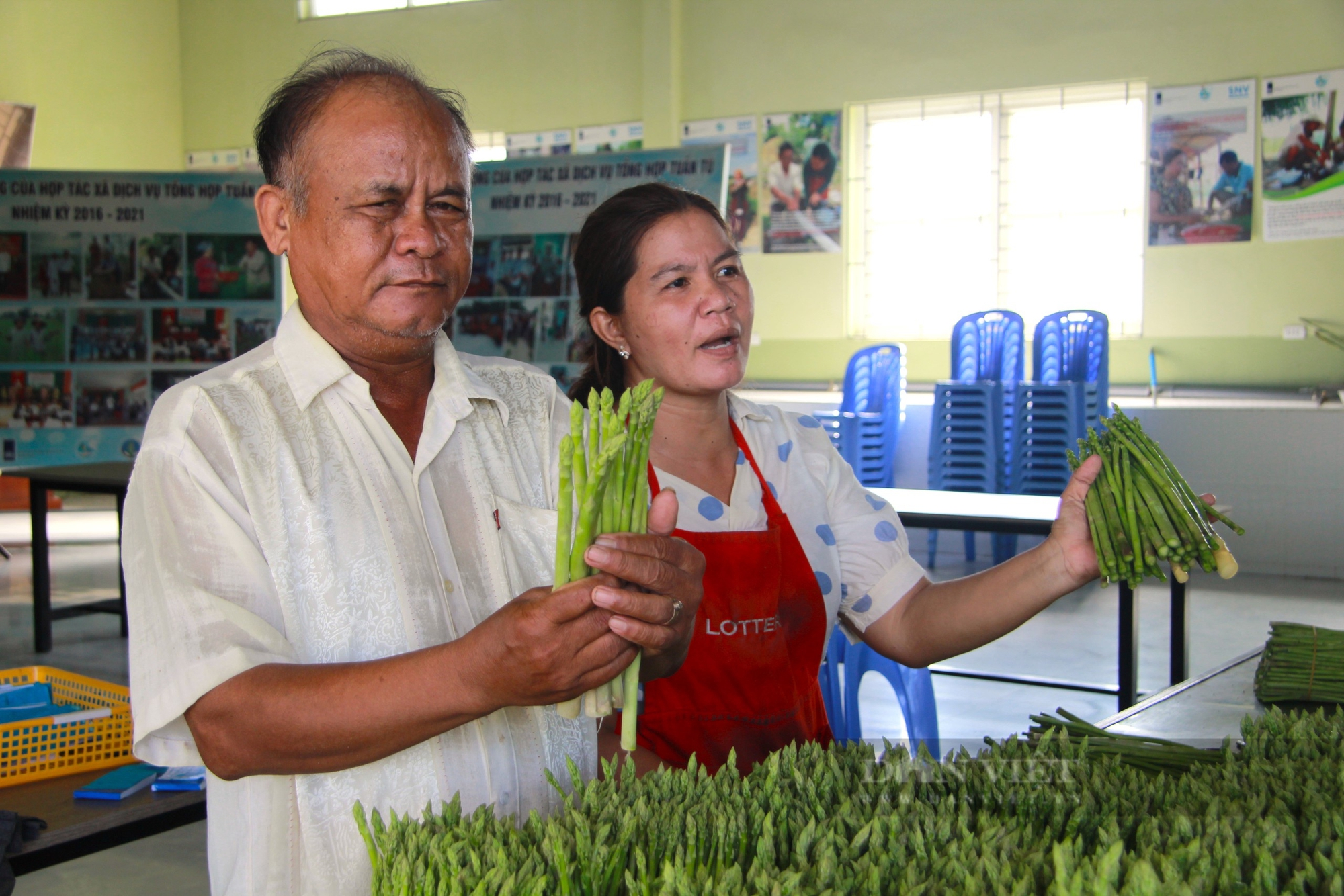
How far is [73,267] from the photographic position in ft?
21.3

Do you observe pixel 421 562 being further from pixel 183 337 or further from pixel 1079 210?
pixel 1079 210

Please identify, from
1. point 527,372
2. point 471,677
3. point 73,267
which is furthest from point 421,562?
point 73,267

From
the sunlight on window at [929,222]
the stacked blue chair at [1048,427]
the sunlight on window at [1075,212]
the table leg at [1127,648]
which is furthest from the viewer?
the sunlight on window at [929,222]

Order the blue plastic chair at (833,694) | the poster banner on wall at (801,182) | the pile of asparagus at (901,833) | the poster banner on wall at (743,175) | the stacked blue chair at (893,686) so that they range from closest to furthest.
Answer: the pile of asparagus at (901,833), the blue plastic chair at (833,694), the stacked blue chair at (893,686), the poster banner on wall at (801,182), the poster banner on wall at (743,175)

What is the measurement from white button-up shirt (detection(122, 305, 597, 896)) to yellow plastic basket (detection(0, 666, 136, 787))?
837 mm

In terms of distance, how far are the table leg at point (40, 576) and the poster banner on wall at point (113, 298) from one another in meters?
0.95

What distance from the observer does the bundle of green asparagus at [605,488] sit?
4.12 feet

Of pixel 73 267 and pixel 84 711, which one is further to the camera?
pixel 73 267

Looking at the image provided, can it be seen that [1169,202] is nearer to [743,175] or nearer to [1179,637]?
[743,175]

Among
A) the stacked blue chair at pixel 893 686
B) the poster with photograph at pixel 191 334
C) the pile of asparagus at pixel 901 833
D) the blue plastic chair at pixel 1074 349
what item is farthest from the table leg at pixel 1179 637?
the poster with photograph at pixel 191 334

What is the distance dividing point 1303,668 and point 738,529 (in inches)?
43.1

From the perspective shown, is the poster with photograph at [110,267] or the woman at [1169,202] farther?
the woman at [1169,202]

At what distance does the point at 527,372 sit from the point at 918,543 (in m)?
6.80

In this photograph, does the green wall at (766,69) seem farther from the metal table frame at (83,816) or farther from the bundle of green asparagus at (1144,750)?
the bundle of green asparagus at (1144,750)
